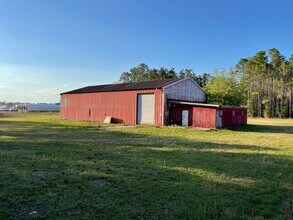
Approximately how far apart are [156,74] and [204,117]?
5583 cm

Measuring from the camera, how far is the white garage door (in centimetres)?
2508

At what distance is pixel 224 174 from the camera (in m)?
6.85

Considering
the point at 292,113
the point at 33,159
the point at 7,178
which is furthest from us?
the point at 292,113

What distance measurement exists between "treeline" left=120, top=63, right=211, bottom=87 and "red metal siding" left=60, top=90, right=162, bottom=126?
40271 millimetres

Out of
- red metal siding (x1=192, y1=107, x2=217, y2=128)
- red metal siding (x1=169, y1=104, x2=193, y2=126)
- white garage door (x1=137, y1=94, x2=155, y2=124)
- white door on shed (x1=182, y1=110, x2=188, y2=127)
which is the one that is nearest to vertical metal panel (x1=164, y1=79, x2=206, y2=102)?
red metal siding (x1=169, y1=104, x2=193, y2=126)

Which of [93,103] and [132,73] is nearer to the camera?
[93,103]

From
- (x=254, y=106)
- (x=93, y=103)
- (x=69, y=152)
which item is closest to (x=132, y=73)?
(x=254, y=106)

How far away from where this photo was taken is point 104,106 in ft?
97.9

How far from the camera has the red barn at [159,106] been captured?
23.2 metres

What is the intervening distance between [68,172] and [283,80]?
6103 centimetres

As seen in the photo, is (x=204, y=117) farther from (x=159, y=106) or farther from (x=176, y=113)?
(x=159, y=106)

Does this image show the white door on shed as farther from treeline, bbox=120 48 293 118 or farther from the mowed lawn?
treeline, bbox=120 48 293 118

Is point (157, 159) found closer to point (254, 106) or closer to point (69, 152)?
point (69, 152)

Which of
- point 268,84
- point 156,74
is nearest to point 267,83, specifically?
point 268,84
